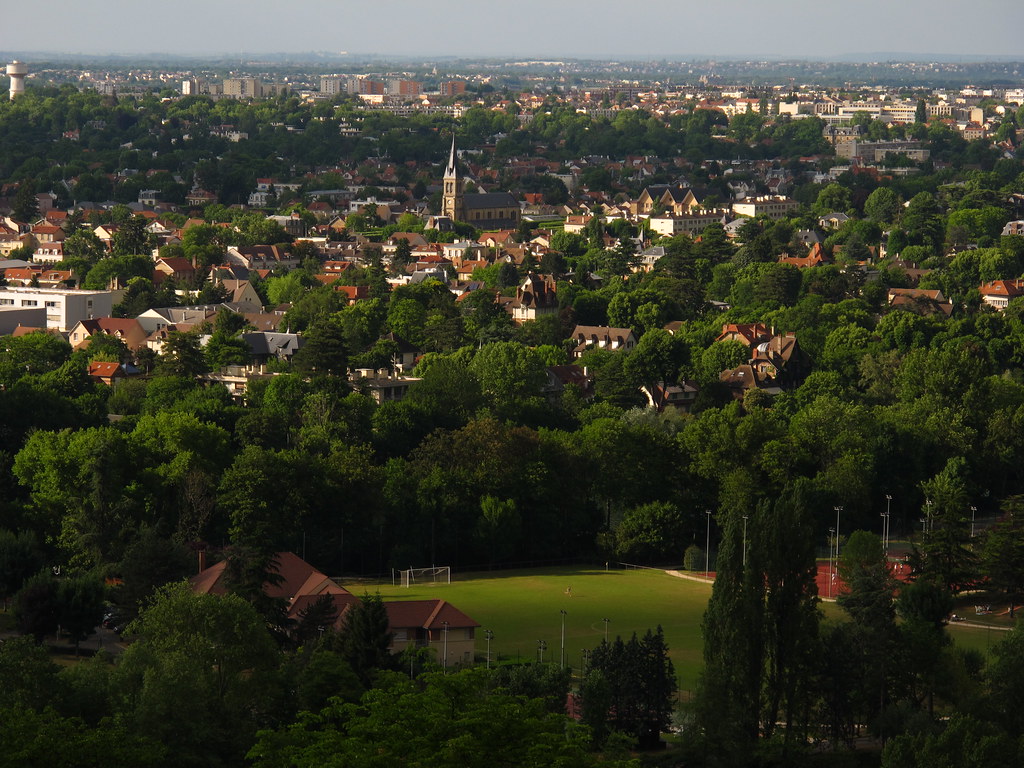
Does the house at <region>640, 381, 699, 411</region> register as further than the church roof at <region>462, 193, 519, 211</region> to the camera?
No

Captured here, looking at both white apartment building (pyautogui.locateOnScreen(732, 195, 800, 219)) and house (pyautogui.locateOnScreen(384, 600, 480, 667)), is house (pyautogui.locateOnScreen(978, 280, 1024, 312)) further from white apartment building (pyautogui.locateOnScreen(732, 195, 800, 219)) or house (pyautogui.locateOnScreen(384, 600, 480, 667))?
house (pyautogui.locateOnScreen(384, 600, 480, 667))

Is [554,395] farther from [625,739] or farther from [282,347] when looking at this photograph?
[625,739]

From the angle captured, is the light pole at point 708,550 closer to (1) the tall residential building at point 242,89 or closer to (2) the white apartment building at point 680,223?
(2) the white apartment building at point 680,223

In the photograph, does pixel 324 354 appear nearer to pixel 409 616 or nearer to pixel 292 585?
pixel 292 585

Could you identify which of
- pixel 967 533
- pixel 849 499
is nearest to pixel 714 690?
pixel 967 533

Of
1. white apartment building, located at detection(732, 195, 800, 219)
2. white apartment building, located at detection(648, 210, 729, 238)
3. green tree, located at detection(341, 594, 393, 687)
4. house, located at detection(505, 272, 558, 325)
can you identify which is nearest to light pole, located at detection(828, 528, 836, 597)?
green tree, located at detection(341, 594, 393, 687)
